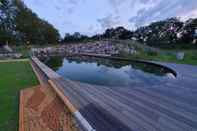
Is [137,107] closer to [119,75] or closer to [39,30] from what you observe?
[119,75]

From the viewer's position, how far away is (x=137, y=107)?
8.87 ft

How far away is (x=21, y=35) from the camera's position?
2898 cm

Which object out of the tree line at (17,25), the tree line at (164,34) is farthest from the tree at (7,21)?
the tree line at (164,34)

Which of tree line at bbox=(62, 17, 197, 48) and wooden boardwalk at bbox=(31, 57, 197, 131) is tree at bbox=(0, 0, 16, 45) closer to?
tree line at bbox=(62, 17, 197, 48)

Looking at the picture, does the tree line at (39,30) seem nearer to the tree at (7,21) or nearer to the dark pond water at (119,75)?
the tree at (7,21)

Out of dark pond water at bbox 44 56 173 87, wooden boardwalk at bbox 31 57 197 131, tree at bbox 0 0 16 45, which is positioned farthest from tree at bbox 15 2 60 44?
wooden boardwalk at bbox 31 57 197 131

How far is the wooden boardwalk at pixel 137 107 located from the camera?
216cm

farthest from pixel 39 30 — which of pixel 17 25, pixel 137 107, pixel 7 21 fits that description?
pixel 137 107

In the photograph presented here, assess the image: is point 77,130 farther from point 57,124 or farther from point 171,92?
point 171,92

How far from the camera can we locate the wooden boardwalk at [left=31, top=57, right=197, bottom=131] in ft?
7.07

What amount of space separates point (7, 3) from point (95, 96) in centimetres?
2856

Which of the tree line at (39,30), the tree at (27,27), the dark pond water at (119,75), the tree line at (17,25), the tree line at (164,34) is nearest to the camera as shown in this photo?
the dark pond water at (119,75)

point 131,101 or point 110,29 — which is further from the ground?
point 110,29

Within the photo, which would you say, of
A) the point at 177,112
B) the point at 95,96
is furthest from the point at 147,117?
the point at 95,96
